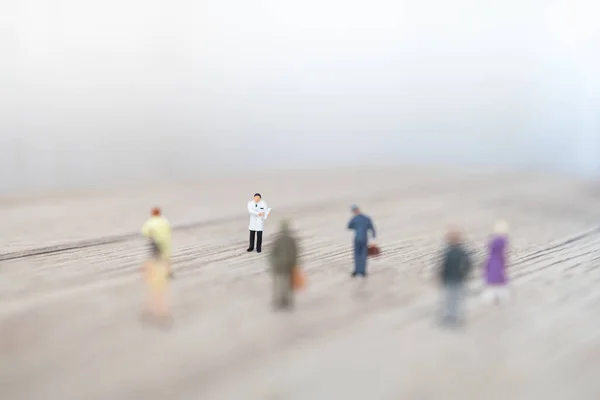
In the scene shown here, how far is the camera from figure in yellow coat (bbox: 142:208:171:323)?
7125 mm

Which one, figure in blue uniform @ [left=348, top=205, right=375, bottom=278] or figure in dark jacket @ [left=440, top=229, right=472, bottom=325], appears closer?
figure in dark jacket @ [left=440, top=229, right=472, bottom=325]

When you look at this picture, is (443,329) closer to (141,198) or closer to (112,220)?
(112,220)

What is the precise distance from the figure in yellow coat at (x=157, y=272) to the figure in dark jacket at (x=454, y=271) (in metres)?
3.42

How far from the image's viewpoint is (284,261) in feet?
24.0

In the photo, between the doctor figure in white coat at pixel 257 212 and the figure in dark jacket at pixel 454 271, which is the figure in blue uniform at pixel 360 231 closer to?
the figure in dark jacket at pixel 454 271

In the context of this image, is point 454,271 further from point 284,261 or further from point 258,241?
point 258,241

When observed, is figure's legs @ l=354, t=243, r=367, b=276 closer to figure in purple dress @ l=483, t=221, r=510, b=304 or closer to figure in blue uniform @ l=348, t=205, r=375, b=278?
figure in blue uniform @ l=348, t=205, r=375, b=278

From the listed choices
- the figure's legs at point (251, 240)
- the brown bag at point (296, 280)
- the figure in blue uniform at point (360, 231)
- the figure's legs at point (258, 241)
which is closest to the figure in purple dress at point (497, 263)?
the figure in blue uniform at point (360, 231)

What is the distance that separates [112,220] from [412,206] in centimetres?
801

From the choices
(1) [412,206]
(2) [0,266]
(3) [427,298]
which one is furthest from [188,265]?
(1) [412,206]

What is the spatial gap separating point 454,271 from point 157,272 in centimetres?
358

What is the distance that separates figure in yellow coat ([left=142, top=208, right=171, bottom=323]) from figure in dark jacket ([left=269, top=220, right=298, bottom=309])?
1.39 meters

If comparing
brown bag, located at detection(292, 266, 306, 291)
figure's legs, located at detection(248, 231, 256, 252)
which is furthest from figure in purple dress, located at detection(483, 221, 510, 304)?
figure's legs, located at detection(248, 231, 256, 252)

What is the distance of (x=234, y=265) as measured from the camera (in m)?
9.86
